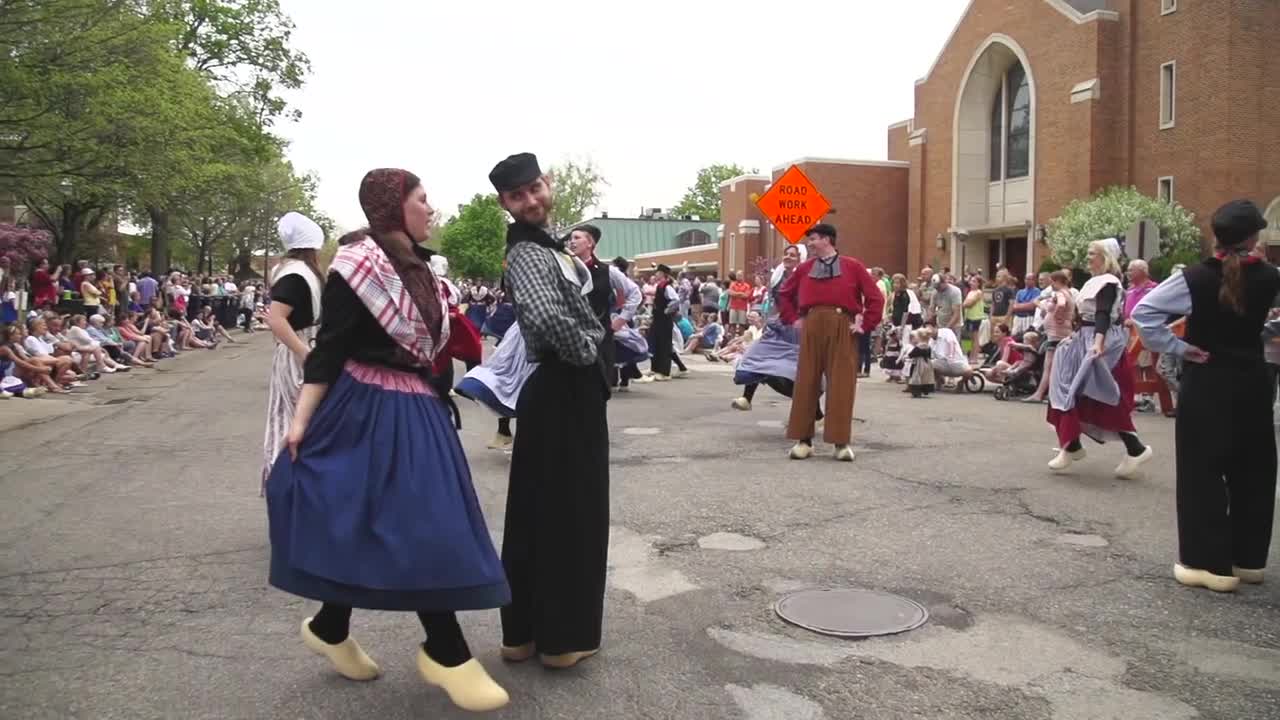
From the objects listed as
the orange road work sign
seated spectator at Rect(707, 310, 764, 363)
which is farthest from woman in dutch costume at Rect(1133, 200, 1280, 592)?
seated spectator at Rect(707, 310, 764, 363)

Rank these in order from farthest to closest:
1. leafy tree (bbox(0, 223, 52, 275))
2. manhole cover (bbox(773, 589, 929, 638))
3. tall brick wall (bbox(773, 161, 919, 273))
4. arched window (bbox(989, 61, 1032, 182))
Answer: tall brick wall (bbox(773, 161, 919, 273)) < arched window (bbox(989, 61, 1032, 182)) < leafy tree (bbox(0, 223, 52, 275)) < manhole cover (bbox(773, 589, 929, 638))

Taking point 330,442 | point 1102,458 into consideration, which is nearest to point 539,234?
point 330,442

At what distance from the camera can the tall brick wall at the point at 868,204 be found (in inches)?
1726

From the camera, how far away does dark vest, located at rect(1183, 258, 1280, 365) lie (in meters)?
5.37

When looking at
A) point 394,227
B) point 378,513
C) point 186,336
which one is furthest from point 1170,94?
point 378,513

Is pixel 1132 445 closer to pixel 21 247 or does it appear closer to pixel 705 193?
pixel 21 247

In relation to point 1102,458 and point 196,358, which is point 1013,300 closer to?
point 1102,458

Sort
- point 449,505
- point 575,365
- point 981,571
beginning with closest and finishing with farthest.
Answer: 1. point 449,505
2. point 575,365
3. point 981,571

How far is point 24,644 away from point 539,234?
274cm

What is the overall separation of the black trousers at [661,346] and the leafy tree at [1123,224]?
1607 centimetres

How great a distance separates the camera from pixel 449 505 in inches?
139

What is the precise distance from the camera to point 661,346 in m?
18.2

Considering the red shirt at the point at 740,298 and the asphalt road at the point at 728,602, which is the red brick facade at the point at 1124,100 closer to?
the red shirt at the point at 740,298

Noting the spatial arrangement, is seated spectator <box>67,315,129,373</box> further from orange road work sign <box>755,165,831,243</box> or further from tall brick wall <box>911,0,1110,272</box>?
tall brick wall <box>911,0,1110,272</box>
